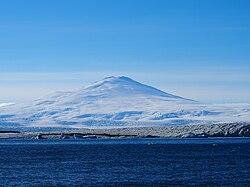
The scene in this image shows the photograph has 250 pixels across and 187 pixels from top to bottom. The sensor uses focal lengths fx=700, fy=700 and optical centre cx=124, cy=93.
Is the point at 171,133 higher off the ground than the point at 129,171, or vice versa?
the point at 171,133

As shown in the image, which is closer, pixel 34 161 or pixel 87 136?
pixel 34 161

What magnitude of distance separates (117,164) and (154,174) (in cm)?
1107

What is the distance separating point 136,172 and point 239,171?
25.8 ft

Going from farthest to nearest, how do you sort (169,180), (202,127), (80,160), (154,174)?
(202,127)
(80,160)
(154,174)
(169,180)

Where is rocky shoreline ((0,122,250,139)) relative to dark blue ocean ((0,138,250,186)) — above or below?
above

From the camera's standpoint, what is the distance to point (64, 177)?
5041cm

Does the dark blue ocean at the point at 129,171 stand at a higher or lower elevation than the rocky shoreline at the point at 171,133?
lower

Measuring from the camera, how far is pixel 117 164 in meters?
62.8

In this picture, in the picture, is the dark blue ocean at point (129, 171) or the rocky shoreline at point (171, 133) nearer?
the dark blue ocean at point (129, 171)

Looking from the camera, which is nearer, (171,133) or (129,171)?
(129,171)

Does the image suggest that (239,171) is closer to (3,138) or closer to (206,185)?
(206,185)

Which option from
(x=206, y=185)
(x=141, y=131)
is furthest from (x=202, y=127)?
(x=206, y=185)

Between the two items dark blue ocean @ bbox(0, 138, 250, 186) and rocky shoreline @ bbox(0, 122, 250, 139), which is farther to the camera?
rocky shoreline @ bbox(0, 122, 250, 139)

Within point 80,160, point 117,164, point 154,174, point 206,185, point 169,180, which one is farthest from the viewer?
point 80,160
